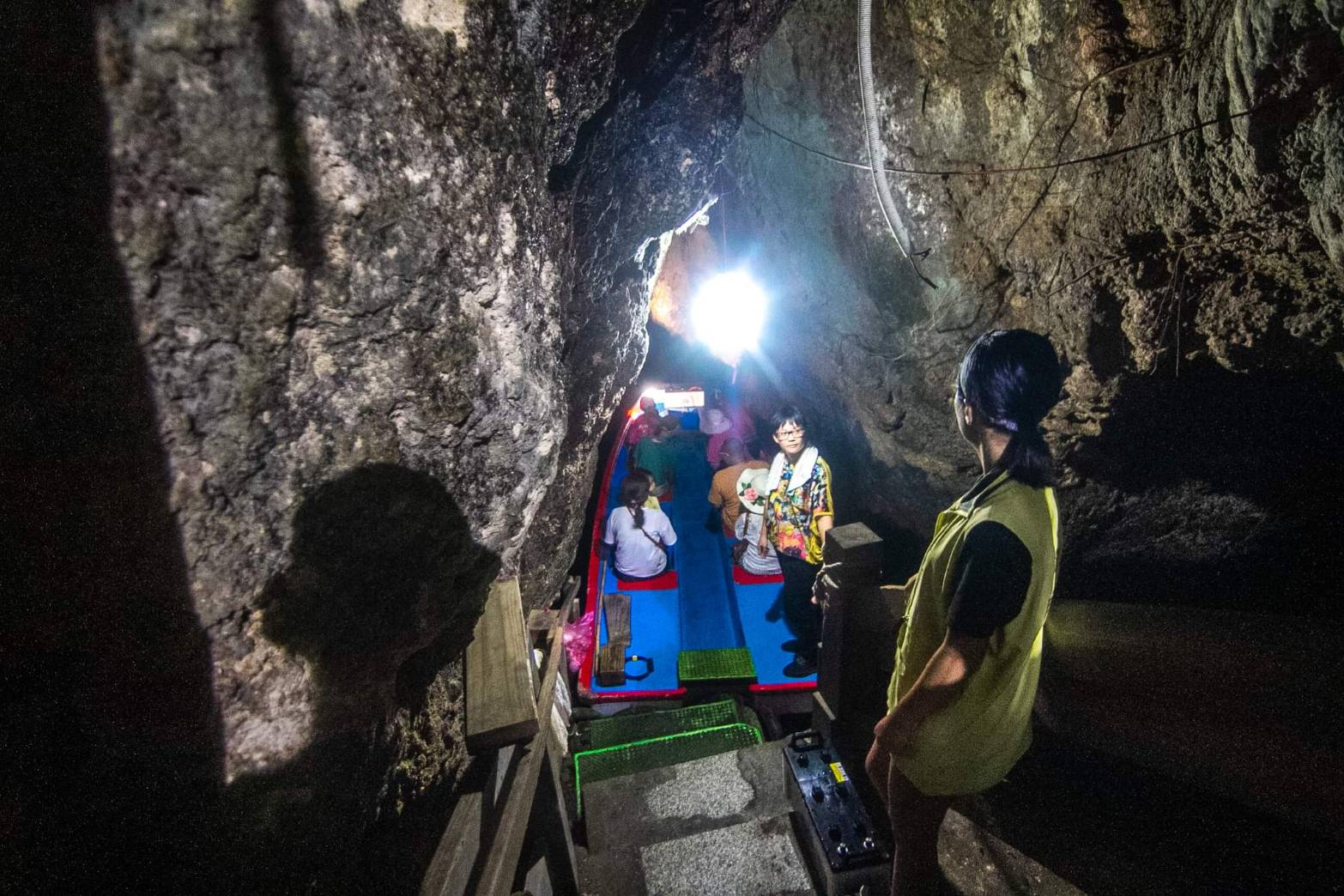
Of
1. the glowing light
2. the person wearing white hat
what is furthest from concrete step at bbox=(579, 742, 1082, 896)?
the glowing light

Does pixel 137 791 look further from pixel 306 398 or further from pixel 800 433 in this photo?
pixel 800 433

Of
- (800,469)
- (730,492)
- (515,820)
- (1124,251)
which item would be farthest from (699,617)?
(1124,251)

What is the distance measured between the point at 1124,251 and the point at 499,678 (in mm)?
4572

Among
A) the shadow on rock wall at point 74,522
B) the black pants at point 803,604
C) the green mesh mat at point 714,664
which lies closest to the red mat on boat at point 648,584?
the green mesh mat at point 714,664

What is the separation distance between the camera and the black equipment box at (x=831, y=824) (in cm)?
298

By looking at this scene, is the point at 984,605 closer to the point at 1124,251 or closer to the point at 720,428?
the point at 1124,251

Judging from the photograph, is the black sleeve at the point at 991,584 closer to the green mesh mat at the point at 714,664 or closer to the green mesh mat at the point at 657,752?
the green mesh mat at the point at 657,752

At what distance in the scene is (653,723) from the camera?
5254 millimetres

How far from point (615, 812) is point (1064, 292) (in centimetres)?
511

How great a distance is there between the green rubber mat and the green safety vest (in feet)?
9.89

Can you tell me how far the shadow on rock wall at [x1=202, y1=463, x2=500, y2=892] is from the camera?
1480 mm

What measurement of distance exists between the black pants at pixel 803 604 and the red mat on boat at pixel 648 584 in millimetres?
1928

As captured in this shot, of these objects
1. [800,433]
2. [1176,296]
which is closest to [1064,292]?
[1176,296]

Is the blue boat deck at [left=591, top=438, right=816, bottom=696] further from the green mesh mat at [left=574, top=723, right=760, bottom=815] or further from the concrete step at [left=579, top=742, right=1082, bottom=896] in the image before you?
the concrete step at [left=579, top=742, right=1082, bottom=896]
